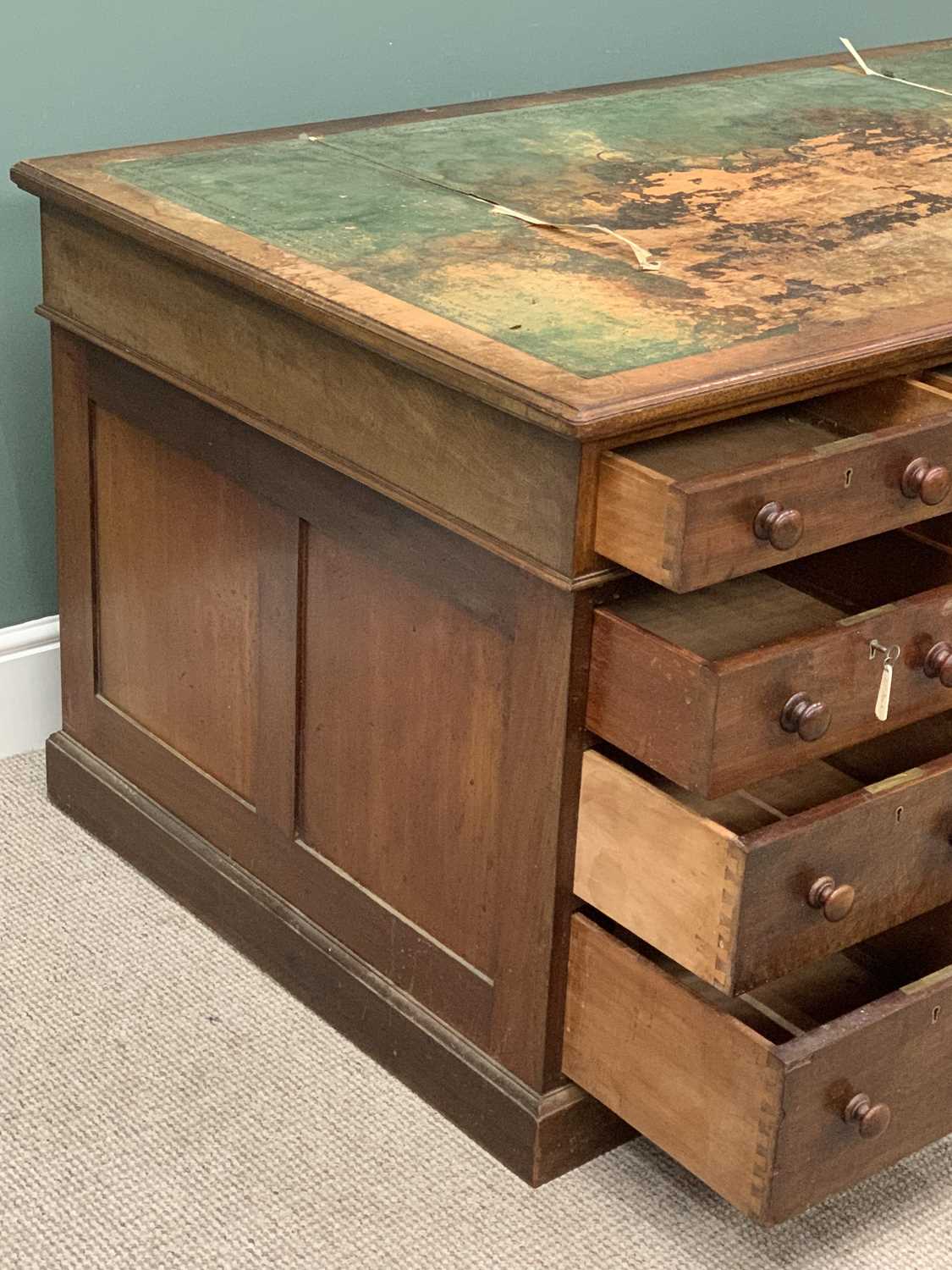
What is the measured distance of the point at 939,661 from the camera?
58.3 inches

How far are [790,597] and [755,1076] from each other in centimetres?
40

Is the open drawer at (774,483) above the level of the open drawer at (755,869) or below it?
above

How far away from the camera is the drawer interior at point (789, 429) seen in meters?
1.41

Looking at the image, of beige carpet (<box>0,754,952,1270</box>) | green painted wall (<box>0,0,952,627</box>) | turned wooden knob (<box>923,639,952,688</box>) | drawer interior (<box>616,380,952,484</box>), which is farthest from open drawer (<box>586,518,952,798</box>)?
green painted wall (<box>0,0,952,627</box>)

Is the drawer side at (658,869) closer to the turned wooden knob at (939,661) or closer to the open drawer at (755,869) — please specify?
the open drawer at (755,869)

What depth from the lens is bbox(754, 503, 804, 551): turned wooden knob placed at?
1.36m

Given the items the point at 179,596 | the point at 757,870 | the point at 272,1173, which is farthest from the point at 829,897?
the point at 179,596

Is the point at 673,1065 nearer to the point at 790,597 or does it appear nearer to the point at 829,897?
the point at 829,897

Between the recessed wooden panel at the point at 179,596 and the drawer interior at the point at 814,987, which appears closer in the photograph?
the drawer interior at the point at 814,987

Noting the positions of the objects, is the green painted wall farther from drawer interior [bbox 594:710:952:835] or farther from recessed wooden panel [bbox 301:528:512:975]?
drawer interior [bbox 594:710:952:835]

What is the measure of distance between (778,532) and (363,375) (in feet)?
1.24

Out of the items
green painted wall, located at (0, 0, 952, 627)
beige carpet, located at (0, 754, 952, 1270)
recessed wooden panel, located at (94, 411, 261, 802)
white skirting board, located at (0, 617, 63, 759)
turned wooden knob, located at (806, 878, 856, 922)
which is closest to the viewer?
turned wooden knob, located at (806, 878, 856, 922)

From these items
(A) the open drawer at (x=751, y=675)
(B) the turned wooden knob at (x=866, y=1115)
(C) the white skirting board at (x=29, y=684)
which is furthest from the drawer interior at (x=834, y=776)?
(C) the white skirting board at (x=29, y=684)

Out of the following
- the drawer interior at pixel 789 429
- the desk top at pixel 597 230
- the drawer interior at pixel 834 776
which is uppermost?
the desk top at pixel 597 230
